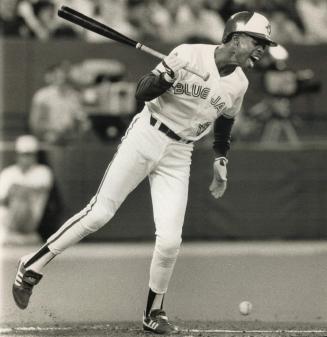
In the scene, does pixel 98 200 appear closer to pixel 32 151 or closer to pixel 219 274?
pixel 219 274

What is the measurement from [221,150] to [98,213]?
1.08 meters

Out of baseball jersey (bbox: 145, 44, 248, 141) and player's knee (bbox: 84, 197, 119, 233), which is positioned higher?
baseball jersey (bbox: 145, 44, 248, 141)

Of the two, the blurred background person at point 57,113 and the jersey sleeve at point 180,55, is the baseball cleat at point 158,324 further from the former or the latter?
the blurred background person at point 57,113

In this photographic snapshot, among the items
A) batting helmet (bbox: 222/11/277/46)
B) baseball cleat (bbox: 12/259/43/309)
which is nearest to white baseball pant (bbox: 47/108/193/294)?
baseball cleat (bbox: 12/259/43/309)

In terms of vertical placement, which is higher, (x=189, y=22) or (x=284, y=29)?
(x=284, y=29)

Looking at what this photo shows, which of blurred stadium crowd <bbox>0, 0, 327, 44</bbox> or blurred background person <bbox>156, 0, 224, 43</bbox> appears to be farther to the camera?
blurred background person <bbox>156, 0, 224, 43</bbox>

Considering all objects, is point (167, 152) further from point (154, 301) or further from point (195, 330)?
point (195, 330)

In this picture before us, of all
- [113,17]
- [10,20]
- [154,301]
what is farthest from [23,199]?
[154,301]

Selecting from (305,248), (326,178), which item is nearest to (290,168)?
(326,178)

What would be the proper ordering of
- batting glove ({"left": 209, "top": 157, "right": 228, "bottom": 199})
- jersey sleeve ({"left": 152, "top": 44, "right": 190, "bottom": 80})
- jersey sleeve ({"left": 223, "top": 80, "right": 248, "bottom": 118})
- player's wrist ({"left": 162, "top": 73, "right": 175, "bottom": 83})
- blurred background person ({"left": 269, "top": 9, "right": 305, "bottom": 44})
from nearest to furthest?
player's wrist ({"left": 162, "top": 73, "right": 175, "bottom": 83}) < jersey sleeve ({"left": 152, "top": 44, "right": 190, "bottom": 80}) < jersey sleeve ({"left": 223, "top": 80, "right": 248, "bottom": 118}) < batting glove ({"left": 209, "top": 157, "right": 228, "bottom": 199}) < blurred background person ({"left": 269, "top": 9, "right": 305, "bottom": 44})

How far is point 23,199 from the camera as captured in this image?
1018 cm

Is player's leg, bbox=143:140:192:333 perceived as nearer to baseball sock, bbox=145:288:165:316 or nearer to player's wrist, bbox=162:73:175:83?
baseball sock, bbox=145:288:165:316

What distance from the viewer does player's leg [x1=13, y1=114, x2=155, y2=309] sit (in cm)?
587

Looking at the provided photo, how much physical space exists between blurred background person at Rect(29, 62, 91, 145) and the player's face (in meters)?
5.43
